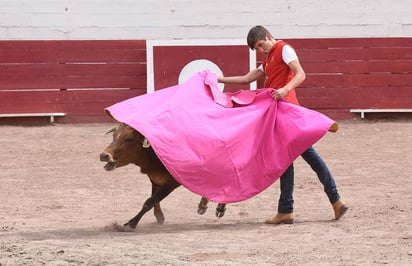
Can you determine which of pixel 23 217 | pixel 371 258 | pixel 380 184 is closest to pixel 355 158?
pixel 380 184

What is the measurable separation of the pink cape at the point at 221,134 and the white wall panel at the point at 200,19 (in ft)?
19.4

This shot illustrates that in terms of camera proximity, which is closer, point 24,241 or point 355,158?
point 24,241

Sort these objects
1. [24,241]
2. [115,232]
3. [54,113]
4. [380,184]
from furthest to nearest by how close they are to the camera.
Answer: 1. [54,113]
2. [380,184]
3. [115,232]
4. [24,241]

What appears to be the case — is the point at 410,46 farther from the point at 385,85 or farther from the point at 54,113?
the point at 54,113

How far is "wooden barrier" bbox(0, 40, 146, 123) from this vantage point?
11133mm

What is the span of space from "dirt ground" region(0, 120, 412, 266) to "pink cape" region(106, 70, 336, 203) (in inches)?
10.5

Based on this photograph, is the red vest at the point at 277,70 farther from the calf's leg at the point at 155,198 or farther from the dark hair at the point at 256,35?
the calf's leg at the point at 155,198

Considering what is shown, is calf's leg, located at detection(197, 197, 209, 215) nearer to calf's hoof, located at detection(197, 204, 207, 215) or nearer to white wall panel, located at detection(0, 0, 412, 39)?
calf's hoof, located at detection(197, 204, 207, 215)

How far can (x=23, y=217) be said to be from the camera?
237 inches

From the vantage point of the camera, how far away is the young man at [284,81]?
5.49 metres

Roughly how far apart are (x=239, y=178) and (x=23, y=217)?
1.38m

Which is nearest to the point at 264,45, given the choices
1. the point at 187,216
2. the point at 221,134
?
the point at 221,134

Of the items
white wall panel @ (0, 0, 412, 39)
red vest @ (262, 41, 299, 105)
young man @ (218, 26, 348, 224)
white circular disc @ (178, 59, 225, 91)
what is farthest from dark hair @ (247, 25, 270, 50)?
white wall panel @ (0, 0, 412, 39)

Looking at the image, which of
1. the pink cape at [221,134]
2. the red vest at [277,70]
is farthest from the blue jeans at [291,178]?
the red vest at [277,70]
